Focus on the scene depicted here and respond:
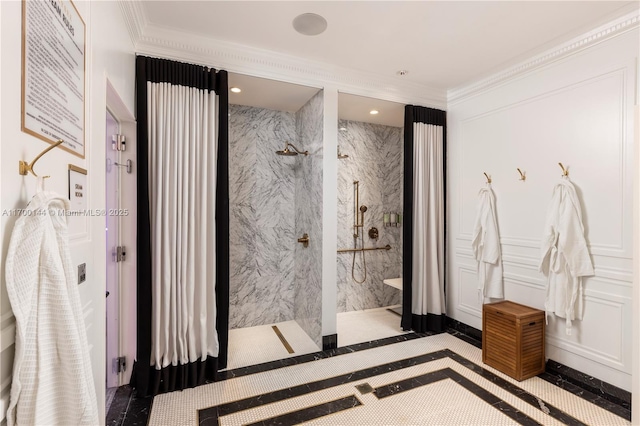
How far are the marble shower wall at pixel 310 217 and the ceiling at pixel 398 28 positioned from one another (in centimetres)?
41

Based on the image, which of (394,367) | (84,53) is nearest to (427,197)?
(394,367)

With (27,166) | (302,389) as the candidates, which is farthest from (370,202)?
(27,166)

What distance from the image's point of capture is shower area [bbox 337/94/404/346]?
4.13m

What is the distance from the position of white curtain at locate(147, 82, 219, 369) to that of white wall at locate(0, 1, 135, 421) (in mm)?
343

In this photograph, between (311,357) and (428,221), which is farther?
(428,221)

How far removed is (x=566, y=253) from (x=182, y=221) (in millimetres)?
3110

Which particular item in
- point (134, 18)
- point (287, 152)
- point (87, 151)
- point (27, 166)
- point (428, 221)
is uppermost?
point (134, 18)

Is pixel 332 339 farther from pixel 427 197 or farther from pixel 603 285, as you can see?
pixel 603 285

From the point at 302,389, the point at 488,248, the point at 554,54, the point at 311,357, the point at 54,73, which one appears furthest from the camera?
the point at 488,248

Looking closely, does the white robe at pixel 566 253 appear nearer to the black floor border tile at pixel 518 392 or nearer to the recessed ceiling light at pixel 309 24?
the black floor border tile at pixel 518 392

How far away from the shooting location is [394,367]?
272 centimetres

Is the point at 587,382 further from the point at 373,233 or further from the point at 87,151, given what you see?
the point at 87,151

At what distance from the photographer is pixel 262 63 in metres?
2.79

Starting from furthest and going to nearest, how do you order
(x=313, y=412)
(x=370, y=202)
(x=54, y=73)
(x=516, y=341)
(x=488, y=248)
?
1. (x=370, y=202)
2. (x=488, y=248)
3. (x=516, y=341)
4. (x=313, y=412)
5. (x=54, y=73)
